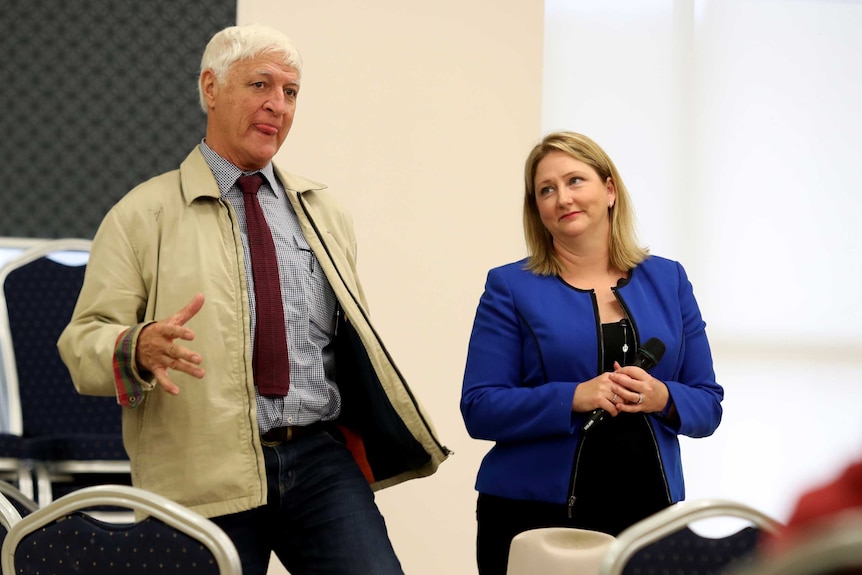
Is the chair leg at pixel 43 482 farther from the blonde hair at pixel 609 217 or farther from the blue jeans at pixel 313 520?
the blonde hair at pixel 609 217

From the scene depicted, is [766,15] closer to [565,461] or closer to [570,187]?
[570,187]

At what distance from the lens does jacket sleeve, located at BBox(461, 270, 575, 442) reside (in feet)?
7.14

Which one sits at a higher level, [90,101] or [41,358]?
[90,101]

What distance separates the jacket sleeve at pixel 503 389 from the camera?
218 centimetres

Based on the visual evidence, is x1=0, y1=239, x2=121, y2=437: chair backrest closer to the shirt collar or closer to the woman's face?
the shirt collar

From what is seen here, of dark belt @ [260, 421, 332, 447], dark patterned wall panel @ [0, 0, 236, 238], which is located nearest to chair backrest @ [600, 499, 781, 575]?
dark belt @ [260, 421, 332, 447]

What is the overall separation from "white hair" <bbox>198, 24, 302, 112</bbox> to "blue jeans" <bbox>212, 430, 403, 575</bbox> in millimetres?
807

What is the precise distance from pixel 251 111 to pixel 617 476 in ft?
3.57

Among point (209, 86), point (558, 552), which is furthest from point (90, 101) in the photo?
point (558, 552)

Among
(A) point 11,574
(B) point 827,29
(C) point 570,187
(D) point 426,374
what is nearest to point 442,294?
(D) point 426,374

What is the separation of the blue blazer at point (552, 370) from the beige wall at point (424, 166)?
1.68 meters

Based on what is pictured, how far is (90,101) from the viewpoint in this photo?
4.05 m

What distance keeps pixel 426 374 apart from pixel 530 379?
1744 mm

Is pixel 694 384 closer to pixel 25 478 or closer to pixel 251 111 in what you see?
pixel 251 111
